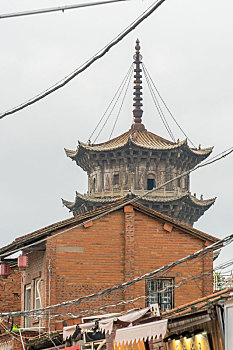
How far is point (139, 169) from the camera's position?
77.8 metres

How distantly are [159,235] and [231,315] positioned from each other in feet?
56.0

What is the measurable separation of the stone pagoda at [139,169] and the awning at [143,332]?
54.4 meters

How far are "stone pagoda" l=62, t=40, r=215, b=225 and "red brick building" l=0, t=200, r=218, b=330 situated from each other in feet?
129

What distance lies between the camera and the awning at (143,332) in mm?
19359

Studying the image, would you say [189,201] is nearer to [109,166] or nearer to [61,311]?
[109,166]

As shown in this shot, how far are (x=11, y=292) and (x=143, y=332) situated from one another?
23434 millimetres

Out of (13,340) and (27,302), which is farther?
(27,302)

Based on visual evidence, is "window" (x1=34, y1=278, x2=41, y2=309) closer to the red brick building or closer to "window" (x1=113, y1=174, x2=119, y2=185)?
the red brick building

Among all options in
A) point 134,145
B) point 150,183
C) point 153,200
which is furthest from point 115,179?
point 153,200

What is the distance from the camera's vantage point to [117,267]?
35094mm

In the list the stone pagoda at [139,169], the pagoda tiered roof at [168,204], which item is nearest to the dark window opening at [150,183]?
the stone pagoda at [139,169]

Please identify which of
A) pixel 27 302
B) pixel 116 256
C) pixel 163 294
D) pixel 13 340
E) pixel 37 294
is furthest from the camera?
pixel 27 302

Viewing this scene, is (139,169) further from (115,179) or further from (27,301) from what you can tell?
(27,301)

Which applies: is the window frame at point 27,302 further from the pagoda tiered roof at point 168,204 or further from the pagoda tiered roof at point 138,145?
the pagoda tiered roof at point 138,145
